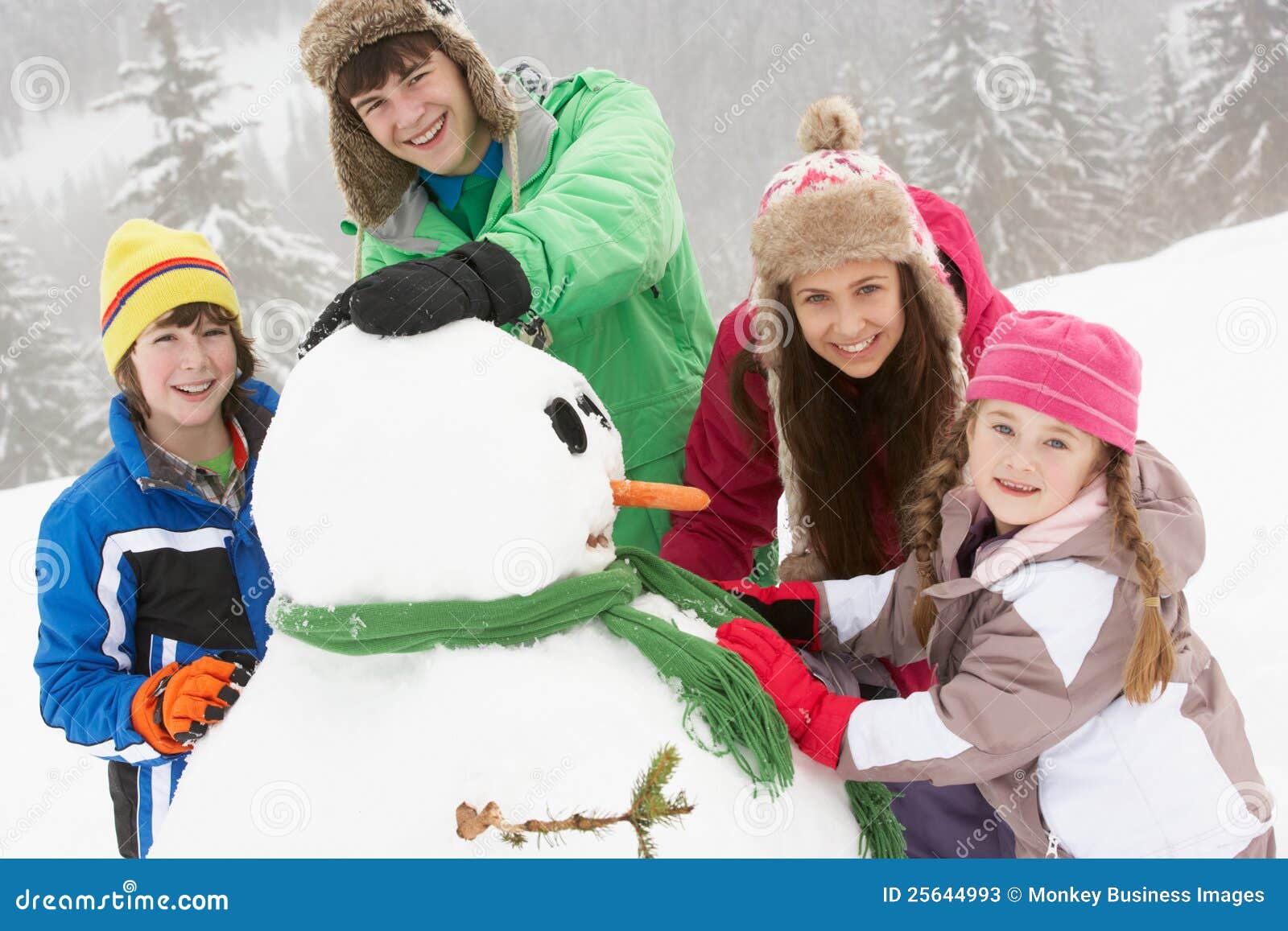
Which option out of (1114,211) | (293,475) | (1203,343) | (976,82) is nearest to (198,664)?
(293,475)

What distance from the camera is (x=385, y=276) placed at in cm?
119

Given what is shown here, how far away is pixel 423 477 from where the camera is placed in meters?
1.12

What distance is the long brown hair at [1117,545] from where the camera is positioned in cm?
125

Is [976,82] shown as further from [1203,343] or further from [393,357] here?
[393,357]

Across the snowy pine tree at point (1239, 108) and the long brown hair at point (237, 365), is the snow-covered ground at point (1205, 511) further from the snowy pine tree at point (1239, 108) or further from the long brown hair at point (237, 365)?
the snowy pine tree at point (1239, 108)

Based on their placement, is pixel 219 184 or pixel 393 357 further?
pixel 219 184

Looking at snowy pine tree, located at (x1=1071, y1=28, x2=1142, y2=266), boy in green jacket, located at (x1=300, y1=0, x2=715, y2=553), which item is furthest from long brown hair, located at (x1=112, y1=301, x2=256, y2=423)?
snowy pine tree, located at (x1=1071, y1=28, x2=1142, y2=266)

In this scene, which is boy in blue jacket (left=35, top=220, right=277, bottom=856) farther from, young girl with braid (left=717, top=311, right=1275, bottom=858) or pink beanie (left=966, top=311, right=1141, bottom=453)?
pink beanie (left=966, top=311, right=1141, bottom=453)

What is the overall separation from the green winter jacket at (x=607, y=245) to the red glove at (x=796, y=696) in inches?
21.1

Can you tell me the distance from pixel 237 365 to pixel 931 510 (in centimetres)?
125

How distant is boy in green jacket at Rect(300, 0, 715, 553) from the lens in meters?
1.36

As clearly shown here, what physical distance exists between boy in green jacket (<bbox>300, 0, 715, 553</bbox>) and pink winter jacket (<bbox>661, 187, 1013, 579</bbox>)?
80 millimetres

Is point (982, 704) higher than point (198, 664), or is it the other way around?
point (198, 664)

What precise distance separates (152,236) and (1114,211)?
10.2 metres
